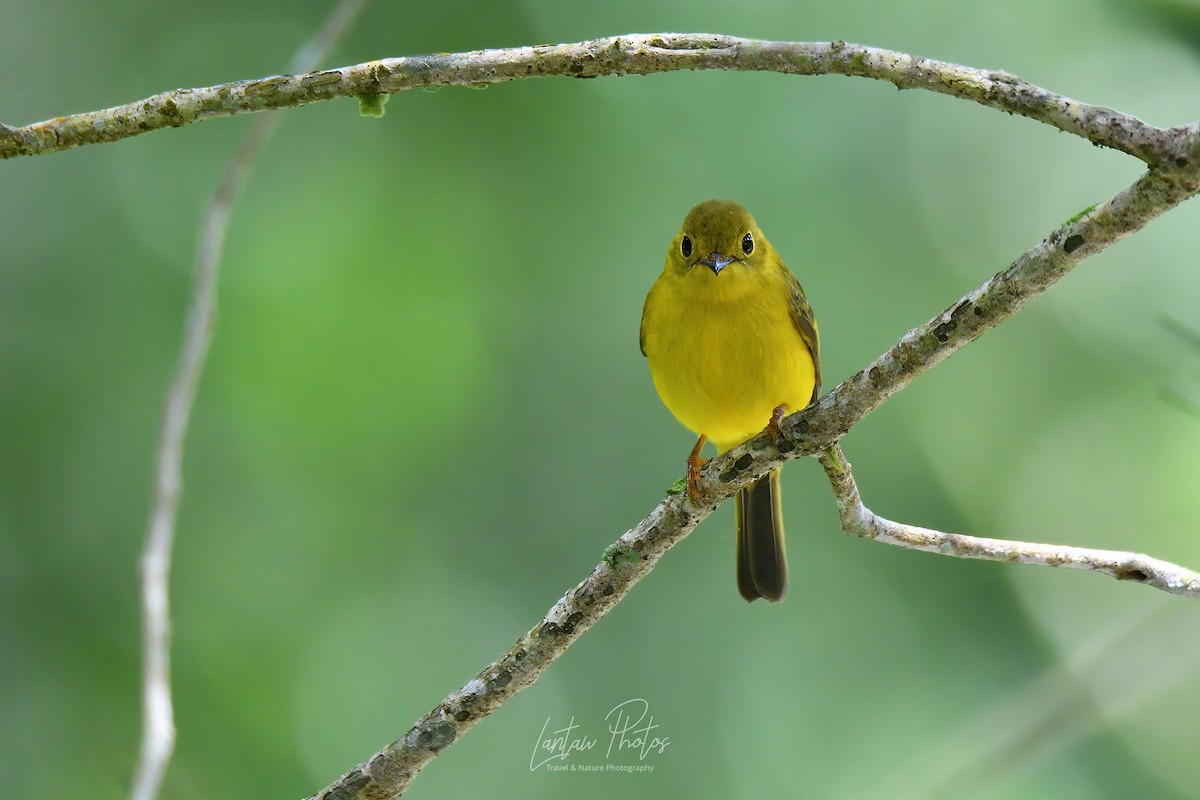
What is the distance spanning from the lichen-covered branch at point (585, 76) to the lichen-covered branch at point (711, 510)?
Answer: 0.38m

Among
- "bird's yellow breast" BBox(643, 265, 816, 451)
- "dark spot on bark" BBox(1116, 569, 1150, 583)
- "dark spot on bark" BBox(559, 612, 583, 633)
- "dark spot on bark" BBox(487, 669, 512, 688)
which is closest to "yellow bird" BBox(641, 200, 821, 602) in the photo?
"bird's yellow breast" BBox(643, 265, 816, 451)

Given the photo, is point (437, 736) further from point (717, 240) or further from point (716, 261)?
point (717, 240)

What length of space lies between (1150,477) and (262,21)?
6.64 metres

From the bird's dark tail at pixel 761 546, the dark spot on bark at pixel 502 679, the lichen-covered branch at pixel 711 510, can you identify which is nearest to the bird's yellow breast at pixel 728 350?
the bird's dark tail at pixel 761 546

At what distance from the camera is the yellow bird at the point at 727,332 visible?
3709 millimetres

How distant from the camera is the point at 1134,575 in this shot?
8.66 feet

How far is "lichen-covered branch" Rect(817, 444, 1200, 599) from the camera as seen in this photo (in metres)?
2.62

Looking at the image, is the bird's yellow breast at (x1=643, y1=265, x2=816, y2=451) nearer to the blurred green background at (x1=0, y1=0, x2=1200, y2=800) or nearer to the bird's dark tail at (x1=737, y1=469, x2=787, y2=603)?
the bird's dark tail at (x1=737, y1=469, x2=787, y2=603)

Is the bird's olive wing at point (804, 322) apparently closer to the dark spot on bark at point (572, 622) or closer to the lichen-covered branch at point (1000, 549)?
the lichen-covered branch at point (1000, 549)

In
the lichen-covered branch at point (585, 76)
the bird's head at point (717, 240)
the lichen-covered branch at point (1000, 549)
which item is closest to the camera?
the lichen-covered branch at point (585, 76)

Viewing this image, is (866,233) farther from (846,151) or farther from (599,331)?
(599,331)

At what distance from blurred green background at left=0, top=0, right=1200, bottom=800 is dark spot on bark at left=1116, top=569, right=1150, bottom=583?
443 cm

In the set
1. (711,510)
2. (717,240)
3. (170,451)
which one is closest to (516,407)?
(717,240)

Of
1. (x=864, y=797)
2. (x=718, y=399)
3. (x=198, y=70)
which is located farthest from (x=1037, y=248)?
(x=198, y=70)
